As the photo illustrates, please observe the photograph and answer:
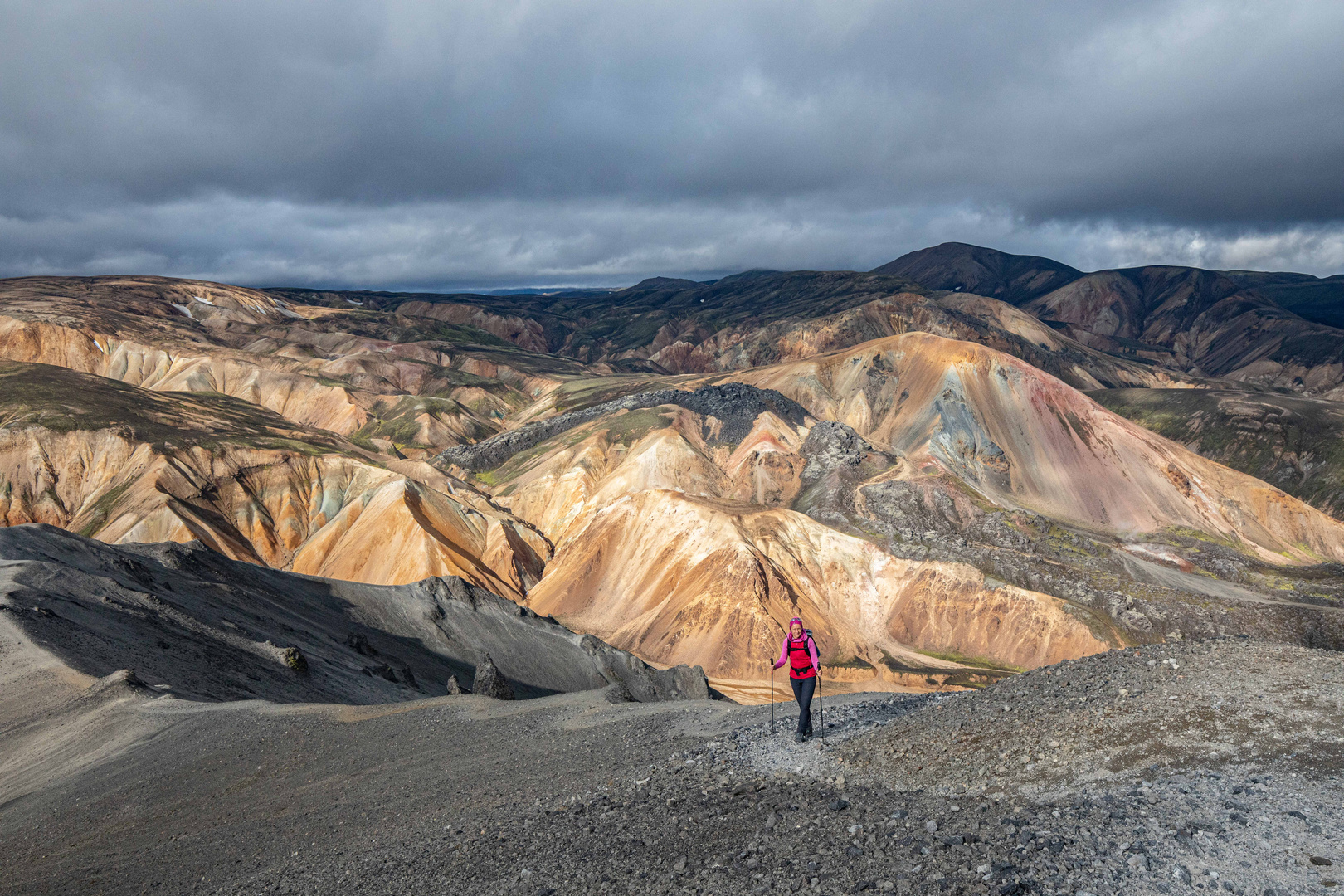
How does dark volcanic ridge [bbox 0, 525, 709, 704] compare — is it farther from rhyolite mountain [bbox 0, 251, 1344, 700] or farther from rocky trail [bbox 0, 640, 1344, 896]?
rhyolite mountain [bbox 0, 251, 1344, 700]

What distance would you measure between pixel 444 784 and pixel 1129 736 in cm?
1121

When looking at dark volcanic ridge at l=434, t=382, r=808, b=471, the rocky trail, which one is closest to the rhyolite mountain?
dark volcanic ridge at l=434, t=382, r=808, b=471

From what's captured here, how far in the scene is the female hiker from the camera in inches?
511

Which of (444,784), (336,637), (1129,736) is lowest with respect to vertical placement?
(336,637)

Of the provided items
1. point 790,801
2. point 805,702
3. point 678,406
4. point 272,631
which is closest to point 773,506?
point 678,406

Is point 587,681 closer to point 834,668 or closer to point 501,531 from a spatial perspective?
point 834,668

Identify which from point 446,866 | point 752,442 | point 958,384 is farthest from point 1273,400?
point 446,866

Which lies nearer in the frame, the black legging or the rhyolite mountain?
the black legging

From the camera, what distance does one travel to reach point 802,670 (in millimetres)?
13125

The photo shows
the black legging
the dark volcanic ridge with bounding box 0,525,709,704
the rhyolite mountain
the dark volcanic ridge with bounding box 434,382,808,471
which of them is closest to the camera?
the black legging

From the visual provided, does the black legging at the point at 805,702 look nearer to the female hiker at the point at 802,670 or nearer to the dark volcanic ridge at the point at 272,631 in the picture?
the female hiker at the point at 802,670

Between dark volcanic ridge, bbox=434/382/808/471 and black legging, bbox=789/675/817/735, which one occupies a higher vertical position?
black legging, bbox=789/675/817/735

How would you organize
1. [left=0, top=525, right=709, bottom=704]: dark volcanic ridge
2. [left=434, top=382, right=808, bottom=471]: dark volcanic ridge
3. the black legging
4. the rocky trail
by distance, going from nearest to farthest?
the rocky trail, the black legging, [left=0, top=525, right=709, bottom=704]: dark volcanic ridge, [left=434, top=382, right=808, bottom=471]: dark volcanic ridge

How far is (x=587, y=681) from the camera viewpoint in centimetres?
4044
